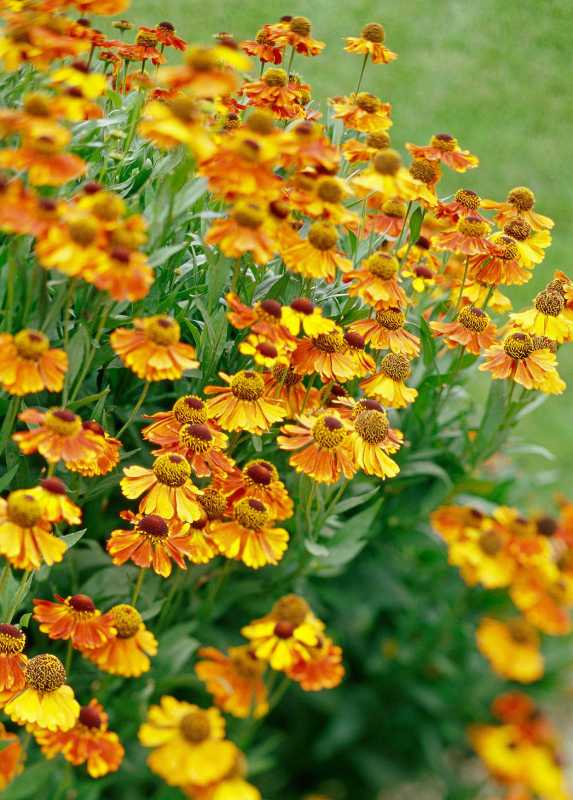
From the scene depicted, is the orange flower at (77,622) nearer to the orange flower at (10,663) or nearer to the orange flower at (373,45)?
the orange flower at (10,663)

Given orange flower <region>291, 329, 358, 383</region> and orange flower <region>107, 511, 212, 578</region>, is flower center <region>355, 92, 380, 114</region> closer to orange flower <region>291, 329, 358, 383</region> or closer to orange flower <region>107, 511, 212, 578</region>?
orange flower <region>291, 329, 358, 383</region>

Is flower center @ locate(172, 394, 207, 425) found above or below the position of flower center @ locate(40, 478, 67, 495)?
below

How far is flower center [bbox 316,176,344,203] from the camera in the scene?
4.87 feet

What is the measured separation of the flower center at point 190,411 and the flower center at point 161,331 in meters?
0.22

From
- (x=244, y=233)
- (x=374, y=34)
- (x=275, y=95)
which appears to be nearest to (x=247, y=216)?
(x=244, y=233)

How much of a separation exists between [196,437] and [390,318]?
457 mm

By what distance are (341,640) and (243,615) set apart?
297mm

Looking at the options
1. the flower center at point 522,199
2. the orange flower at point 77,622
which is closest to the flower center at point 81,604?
the orange flower at point 77,622

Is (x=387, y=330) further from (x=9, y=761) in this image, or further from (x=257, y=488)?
(x=9, y=761)

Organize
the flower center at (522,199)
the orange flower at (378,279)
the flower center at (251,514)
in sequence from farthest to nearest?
1. the flower center at (522,199)
2. the orange flower at (378,279)
3. the flower center at (251,514)

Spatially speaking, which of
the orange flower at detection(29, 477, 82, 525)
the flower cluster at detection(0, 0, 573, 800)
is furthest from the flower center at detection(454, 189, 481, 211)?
the orange flower at detection(29, 477, 82, 525)

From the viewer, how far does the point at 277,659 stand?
1.36 m

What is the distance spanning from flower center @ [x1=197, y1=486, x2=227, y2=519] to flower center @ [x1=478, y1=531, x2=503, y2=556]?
55 centimetres

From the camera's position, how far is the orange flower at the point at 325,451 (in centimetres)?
158
